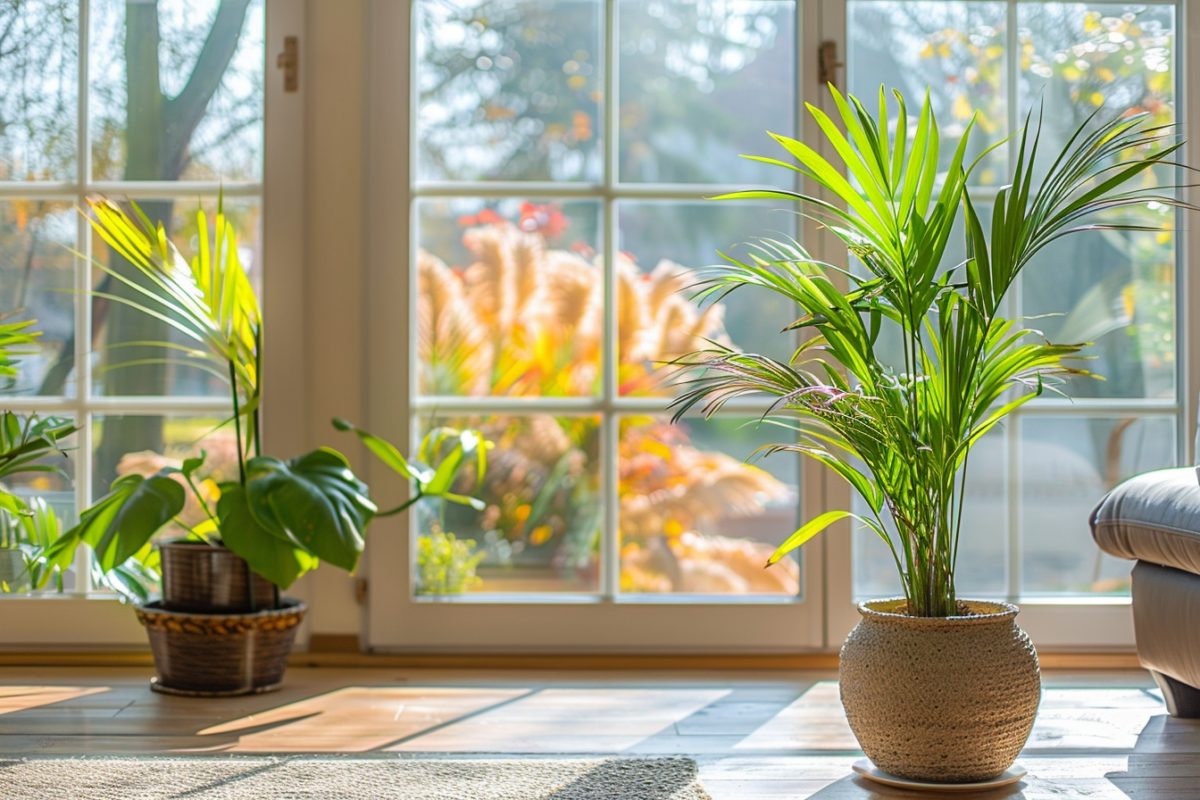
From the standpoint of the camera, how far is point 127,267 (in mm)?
2908

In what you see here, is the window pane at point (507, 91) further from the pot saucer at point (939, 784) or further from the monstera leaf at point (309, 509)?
the pot saucer at point (939, 784)

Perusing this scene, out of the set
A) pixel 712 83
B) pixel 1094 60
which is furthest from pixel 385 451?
pixel 1094 60

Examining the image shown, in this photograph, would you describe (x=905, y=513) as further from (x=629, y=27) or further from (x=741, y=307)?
(x=629, y=27)

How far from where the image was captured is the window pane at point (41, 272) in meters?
2.90

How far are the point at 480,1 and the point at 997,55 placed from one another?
1.16m

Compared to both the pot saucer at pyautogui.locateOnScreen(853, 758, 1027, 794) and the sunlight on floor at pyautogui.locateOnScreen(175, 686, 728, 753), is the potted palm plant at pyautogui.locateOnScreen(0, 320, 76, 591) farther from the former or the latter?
the pot saucer at pyautogui.locateOnScreen(853, 758, 1027, 794)

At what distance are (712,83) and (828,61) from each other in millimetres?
258

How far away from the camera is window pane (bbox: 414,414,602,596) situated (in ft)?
9.54

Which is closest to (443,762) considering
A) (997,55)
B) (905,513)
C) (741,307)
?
(905,513)

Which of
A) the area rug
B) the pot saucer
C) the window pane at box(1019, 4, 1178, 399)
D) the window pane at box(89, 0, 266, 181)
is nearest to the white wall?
the window pane at box(89, 0, 266, 181)

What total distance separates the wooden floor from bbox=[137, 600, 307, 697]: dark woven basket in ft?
0.14

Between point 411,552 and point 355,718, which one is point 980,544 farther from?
point 355,718

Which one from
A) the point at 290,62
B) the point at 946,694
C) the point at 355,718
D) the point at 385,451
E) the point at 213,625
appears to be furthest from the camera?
the point at 290,62

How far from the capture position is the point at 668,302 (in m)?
2.92
